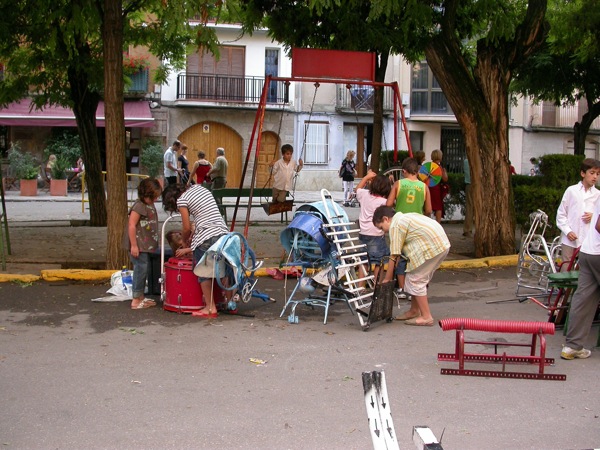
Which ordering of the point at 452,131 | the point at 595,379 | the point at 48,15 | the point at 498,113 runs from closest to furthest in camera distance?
the point at 595,379 → the point at 48,15 → the point at 498,113 → the point at 452,131

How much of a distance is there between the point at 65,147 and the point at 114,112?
22.5 meters

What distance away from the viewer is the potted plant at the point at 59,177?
29.0m

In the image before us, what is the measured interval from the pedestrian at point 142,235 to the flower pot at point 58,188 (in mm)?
21117

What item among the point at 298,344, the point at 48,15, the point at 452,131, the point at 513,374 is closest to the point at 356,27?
the point at 48,15

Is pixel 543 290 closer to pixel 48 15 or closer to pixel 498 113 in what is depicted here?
pixel 498 113

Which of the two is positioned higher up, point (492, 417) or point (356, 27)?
point (356, 27)

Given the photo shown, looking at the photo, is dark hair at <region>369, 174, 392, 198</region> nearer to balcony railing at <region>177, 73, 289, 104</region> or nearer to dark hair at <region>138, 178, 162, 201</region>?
dark hair at <region>138, 178, 162, 201</region>

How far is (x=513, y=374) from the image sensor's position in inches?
258

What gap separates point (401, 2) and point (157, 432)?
816cm

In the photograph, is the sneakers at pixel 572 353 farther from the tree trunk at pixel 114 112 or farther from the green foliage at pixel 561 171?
the green foliage at pixel 561 171

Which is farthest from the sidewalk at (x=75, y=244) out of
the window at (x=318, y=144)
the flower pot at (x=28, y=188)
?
the window at (x=318, y=144)

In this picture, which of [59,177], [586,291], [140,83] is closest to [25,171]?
[59,177]

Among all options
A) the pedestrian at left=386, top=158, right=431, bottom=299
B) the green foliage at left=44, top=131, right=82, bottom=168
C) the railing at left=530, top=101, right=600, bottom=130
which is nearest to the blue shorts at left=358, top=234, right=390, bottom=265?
the pedestrian at left=386, top=158, right=431, bottom=299

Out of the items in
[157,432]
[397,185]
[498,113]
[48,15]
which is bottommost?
[157,432]
